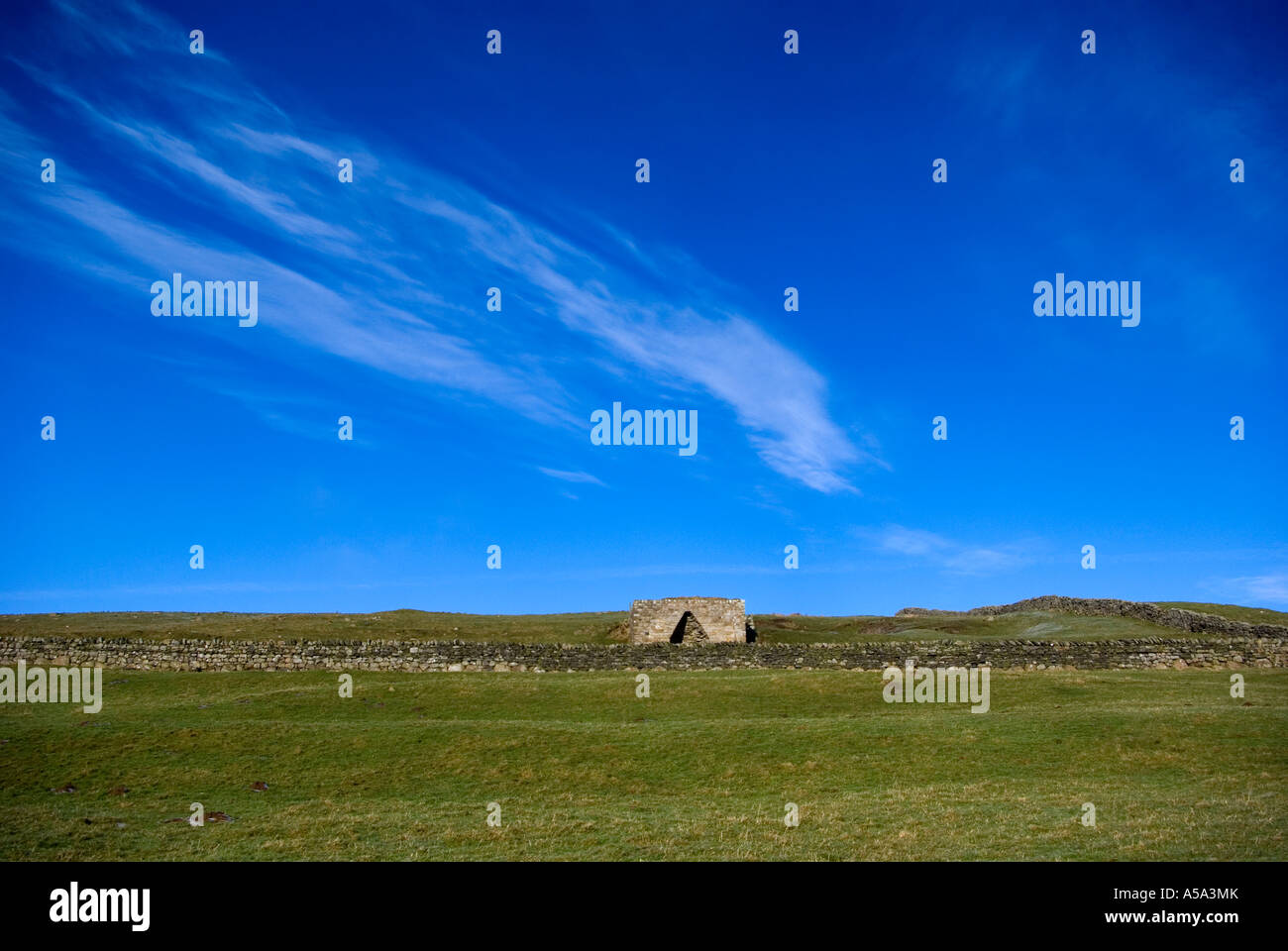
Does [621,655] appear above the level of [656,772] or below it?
above

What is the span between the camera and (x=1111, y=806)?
635 inches

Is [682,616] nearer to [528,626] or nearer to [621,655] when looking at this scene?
[621,655]

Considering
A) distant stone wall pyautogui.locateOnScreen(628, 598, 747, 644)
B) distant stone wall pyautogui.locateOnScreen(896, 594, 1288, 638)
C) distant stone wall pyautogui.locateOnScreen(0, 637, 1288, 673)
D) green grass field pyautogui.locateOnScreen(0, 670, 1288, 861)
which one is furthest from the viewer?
distant stone wall pyautogui.locateOnScreen(628, 598, 747, 644)

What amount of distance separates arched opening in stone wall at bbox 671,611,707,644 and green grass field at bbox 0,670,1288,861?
698 inches

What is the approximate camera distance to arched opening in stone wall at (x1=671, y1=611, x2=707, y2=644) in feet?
165

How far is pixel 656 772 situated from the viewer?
2058 cm

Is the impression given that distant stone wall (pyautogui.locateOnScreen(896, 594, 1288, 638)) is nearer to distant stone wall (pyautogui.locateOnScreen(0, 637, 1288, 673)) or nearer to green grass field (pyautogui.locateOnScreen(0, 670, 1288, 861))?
distant stone wall (pyautogui.locateOnScreen(0, 637, 1288, 673))

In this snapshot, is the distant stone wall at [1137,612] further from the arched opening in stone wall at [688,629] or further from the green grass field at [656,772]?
the arched opening in stone wall at [688,629]

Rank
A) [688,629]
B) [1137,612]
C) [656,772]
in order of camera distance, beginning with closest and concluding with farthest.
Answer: [656,772], [688,629], [1137,612]

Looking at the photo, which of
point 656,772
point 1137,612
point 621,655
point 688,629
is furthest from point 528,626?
point 1137,612

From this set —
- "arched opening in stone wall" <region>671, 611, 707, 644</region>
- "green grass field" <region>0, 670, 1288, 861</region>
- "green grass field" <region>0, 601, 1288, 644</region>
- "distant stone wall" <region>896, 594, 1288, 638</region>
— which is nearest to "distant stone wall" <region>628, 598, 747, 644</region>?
"arched opening in stone wall" <region>671, 611, 707, 644</region>

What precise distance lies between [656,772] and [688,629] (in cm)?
3036
